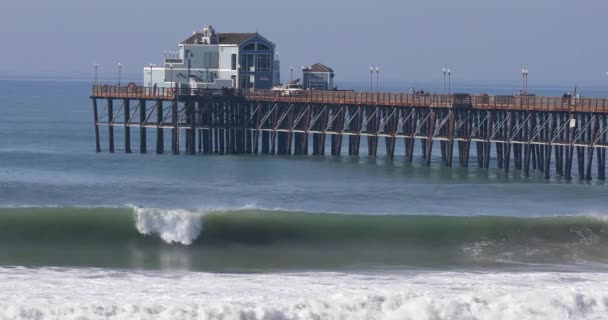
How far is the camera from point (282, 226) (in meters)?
40.5

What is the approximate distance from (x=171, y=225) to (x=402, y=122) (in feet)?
88.1

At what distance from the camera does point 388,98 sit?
64188mm

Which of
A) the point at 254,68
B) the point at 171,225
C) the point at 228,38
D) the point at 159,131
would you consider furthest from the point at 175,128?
the point at 171,225

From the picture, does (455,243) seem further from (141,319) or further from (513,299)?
(141,319)

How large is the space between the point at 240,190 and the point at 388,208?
850 cm

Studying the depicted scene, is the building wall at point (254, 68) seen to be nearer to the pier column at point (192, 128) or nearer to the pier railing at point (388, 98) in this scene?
the pier railing at point (388, 98)

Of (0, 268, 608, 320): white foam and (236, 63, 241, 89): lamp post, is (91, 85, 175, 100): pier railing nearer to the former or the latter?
(236, 63, 241, 89): lamp post

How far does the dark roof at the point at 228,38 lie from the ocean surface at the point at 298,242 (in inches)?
408

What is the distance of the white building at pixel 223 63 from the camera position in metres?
72.8

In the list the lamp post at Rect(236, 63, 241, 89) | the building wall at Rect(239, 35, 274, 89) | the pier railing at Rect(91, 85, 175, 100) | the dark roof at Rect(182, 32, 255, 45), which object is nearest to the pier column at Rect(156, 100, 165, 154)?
the pier railing at Rect(91, 85, 175, 100)

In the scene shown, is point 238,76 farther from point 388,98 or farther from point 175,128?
point 388,98

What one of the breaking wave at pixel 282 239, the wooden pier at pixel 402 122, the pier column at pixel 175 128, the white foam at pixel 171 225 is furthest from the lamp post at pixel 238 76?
the white foam at pixel 171 225

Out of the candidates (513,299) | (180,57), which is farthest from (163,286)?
(180,57)

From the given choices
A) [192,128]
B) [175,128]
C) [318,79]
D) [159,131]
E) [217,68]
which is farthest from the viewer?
[318,79]
